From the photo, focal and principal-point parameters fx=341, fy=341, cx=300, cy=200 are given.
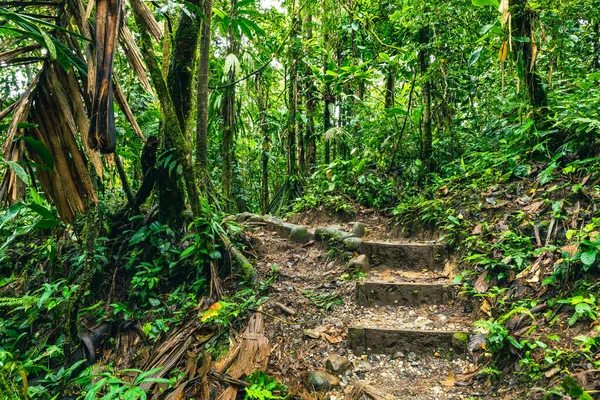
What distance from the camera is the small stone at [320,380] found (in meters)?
2.34

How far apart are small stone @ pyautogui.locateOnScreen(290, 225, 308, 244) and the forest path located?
10.7 inches

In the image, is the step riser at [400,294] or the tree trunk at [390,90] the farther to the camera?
the tree trunk at [390,90]

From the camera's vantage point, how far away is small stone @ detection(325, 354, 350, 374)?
2496mm

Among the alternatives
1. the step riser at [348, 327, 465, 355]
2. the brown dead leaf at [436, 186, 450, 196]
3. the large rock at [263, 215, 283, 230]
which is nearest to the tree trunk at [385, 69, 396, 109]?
the brown dead leaf at [436, 186, 450, 196]

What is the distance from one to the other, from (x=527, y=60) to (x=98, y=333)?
4941mm

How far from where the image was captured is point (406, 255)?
3900 mm

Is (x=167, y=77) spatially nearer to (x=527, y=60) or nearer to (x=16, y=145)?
(x=16, y=145)

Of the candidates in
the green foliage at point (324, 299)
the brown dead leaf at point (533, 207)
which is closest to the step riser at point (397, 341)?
the green foliage at point (324, 299)

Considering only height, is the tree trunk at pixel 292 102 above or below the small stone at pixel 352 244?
above

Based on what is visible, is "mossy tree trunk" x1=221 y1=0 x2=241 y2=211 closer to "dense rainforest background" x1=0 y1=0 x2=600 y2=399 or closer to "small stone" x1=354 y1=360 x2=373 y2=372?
"dense rainforest background" x1=0 y1=0 x2=600 y2=399

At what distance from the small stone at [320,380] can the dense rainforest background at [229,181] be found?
0.14 meters

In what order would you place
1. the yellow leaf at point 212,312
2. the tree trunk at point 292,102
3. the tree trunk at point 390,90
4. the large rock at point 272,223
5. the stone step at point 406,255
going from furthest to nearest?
the tree trunk at point 390,90 → the tree trunk at point 292,102 → the large rock at point 272,223 → the stone step at point 406,255 → the yellow leaf at point 212,312

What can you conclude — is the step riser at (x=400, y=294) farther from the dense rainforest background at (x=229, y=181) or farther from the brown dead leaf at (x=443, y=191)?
the brown dead leaf at (x=443, y=191)

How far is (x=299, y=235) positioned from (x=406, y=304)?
70.6 inches
